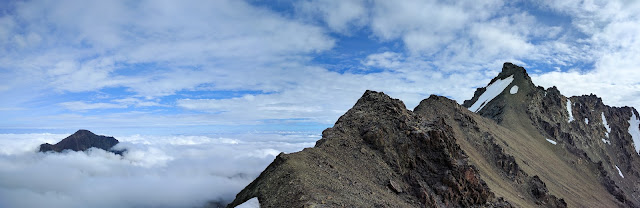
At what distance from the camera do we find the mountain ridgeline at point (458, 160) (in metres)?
24.5

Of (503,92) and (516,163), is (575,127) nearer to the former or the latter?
(503,92)

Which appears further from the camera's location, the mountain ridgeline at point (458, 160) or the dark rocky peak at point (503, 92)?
the dark rocky peak at point (503, 92)

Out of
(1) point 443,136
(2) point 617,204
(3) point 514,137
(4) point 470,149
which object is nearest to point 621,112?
(2) point 617,204

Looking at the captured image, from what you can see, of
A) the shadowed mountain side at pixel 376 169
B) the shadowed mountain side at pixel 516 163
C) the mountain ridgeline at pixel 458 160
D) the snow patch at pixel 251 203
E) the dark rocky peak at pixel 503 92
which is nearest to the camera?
the snow patch at pixel 251 203

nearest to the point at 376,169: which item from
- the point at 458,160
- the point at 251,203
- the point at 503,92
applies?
the point at 458,160

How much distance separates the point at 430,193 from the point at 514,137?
63781mm

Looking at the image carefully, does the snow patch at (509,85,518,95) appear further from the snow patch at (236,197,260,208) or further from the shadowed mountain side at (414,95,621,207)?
the snow patch at (236,197,260,208)

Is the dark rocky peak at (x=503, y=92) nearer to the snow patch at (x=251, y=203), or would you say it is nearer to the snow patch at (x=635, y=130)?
the snow patch at (x=635, y=130)

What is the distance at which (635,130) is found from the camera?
5704 inches

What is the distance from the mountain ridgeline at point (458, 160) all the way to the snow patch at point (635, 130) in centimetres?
1788

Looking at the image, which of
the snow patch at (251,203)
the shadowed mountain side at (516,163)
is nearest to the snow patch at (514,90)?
the shadowed mountain side at (516,163)

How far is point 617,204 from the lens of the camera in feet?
262

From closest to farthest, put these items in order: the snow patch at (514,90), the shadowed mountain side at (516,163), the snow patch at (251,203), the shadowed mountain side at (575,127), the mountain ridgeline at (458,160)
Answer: the snow patch at (251,203)
the mountain ridgeline at (458,160)
the shadowed mountain side at (516,163)
the shadowed mountain side at (575,127)
the snow patch at (514,90)

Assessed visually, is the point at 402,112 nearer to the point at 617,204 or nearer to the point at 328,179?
the point at 328,179
